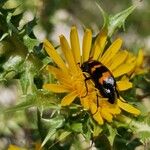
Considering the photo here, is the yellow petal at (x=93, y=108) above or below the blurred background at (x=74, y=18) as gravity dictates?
above

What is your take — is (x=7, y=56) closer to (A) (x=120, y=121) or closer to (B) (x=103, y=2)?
(A) (x=120, y=121)

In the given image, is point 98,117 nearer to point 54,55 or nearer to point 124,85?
point 124,85

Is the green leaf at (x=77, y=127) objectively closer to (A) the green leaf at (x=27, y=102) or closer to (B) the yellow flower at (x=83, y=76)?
(B) the yellow flower at (x=83, y=76)

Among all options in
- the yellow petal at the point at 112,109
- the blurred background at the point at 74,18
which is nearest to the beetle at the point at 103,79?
the yellow petal at the point at 112,109

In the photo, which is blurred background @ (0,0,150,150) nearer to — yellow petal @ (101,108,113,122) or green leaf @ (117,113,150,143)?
green leaf @ (117,113,150,143)

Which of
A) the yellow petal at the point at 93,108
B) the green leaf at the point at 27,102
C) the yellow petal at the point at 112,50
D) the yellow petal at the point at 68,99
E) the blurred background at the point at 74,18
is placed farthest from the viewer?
the blurred background at the point at 74,18

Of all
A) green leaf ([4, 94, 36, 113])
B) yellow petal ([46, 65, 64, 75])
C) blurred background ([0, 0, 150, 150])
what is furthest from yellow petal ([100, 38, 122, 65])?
blurred background ([0, 0, 150, 150])

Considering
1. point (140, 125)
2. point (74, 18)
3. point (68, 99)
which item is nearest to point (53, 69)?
point (68, 99)
